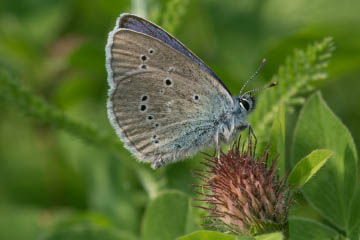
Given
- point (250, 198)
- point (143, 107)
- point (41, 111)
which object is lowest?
point (250, 198)

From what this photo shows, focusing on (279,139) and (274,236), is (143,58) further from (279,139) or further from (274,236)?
(274,236)

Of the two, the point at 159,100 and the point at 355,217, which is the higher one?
the point at 159,100

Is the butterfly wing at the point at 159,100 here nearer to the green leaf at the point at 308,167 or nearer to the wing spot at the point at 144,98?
the wing spot at the point at 144,98

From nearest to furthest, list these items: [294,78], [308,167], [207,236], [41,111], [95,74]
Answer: [207,236] → [308,167] → [294,78] → [41,111] → [95,74]

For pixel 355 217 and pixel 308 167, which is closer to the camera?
pixel 308 167

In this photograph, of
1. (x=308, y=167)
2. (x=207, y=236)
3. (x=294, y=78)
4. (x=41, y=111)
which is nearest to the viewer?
(x=207, y=236)

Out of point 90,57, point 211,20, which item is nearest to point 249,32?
point 211,20

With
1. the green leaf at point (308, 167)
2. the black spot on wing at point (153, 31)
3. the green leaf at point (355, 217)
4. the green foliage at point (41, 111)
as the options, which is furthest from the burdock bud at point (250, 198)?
the green foliage at point (41, 111)

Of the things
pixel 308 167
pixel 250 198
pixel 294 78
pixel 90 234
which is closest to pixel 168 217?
pixel 250 198
